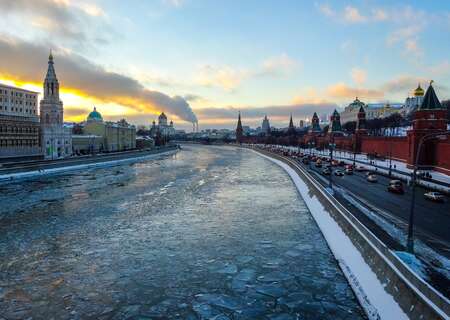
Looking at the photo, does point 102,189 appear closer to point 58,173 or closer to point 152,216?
point 152,216

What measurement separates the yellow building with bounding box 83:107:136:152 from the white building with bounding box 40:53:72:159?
1000 inches

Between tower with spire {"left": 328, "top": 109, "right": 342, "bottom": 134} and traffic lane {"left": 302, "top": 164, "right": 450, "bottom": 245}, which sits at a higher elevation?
tower with spire {"left": 328, "top": 109, "right": 342, "bottom": 134}

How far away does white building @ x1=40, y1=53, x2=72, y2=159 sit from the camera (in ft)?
235

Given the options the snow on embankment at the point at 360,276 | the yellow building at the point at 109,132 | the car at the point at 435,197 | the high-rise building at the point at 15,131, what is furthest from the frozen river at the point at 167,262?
the yellow building at the point at 109,132

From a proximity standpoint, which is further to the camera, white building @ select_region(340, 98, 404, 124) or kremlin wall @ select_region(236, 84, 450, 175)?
white building @ select_region(340, 98, 404, 124)

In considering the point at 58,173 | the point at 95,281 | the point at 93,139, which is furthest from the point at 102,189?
the point at 93,139

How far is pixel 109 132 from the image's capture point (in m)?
106

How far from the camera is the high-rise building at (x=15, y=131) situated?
6331 centimetres

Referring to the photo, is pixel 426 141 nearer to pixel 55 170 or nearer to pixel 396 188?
pixel 396 188

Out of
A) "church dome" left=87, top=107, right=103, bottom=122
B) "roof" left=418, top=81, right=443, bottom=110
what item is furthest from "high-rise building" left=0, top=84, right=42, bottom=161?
"roof" left=418, top=81, right=443, bottom=110

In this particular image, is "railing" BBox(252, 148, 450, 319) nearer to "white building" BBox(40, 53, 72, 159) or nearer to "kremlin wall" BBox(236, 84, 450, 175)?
"kremlin wall" BBox(236, 84, 450, 175)

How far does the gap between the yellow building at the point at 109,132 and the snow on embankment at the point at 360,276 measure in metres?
87.7

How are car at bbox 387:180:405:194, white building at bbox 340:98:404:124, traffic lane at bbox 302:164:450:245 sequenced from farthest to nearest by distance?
1. white building at bbox 340:98:404:124
2. car at bbox 387:180:405:194
3. traffic lane at bbox 302:164:450:245

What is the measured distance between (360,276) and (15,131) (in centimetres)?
6525
